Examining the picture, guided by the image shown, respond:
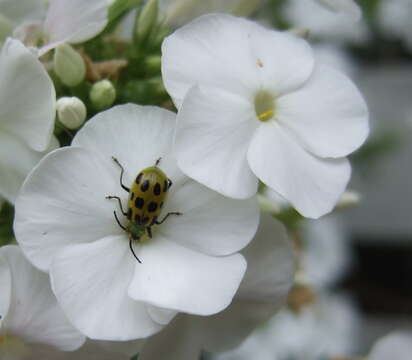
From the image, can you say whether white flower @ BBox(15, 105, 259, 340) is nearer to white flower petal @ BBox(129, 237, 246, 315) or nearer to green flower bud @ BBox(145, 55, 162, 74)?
white flower petal @ BBox(129, 237, 246, 315)

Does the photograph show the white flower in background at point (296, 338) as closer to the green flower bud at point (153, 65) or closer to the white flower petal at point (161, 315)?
the green flower bud at point (153, 65)

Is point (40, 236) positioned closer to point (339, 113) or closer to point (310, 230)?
point (339, 113)

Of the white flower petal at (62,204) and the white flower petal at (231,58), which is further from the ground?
the white flower petal at (231,58)

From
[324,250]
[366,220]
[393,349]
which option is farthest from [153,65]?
[366,220]

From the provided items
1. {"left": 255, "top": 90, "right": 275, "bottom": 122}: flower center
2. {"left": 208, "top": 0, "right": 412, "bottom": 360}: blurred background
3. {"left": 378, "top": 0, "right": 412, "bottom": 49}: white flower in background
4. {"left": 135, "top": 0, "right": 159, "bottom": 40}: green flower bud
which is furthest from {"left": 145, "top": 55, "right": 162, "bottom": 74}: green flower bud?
{"left": 378, "top": 0, "right": 412, "bottom": 49}: white flower in background

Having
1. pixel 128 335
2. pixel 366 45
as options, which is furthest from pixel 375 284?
pixel 128 335

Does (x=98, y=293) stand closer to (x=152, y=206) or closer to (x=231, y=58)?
(x=152, y=206)

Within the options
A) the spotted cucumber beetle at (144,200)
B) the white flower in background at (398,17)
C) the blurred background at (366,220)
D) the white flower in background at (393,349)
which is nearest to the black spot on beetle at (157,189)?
the spotted cucumber beetle at (144,200)

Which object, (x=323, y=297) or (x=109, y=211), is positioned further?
(x=323, y=297)
